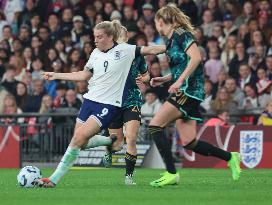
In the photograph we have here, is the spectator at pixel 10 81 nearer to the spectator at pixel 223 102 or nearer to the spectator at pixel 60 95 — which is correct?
the spectator at pixel 60 95

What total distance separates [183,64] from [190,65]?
0.44m

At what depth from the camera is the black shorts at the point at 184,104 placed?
13.1m

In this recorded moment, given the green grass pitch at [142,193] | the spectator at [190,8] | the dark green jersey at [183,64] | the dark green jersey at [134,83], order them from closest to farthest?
the green grass pitch at [142,193] < the dark green jersey at [183,64] < the dark green jersey at [134,83] < the spectator at [190,8]

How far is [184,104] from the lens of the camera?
43.0ft

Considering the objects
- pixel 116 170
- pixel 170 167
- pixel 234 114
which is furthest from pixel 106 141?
pixel 234 114

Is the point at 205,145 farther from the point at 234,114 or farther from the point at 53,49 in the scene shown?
the point at 53,49

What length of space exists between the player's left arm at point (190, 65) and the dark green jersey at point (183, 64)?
156 mm

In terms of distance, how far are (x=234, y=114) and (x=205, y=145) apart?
7585mm

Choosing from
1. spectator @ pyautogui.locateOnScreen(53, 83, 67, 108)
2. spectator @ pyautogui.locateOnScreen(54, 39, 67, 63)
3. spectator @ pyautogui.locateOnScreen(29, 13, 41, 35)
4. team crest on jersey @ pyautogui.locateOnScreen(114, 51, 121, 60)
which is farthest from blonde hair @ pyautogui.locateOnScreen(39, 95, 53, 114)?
team crest on jersey @ pyautogui.locateOnScreen(114, 51, 121, 60)

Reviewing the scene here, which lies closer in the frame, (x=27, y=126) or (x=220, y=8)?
(x=27, y=126)

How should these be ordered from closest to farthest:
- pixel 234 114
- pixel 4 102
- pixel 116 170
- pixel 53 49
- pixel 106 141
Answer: pixel 106 141
pixel 116 170
pixel 234 114
pixel 4 102
pixel 53 49

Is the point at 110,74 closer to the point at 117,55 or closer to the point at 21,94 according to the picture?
the point at 117,55

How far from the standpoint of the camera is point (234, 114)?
829 inches

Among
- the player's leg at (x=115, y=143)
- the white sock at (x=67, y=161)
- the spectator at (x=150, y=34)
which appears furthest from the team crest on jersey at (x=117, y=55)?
the spectator at (x=150, y=34)
